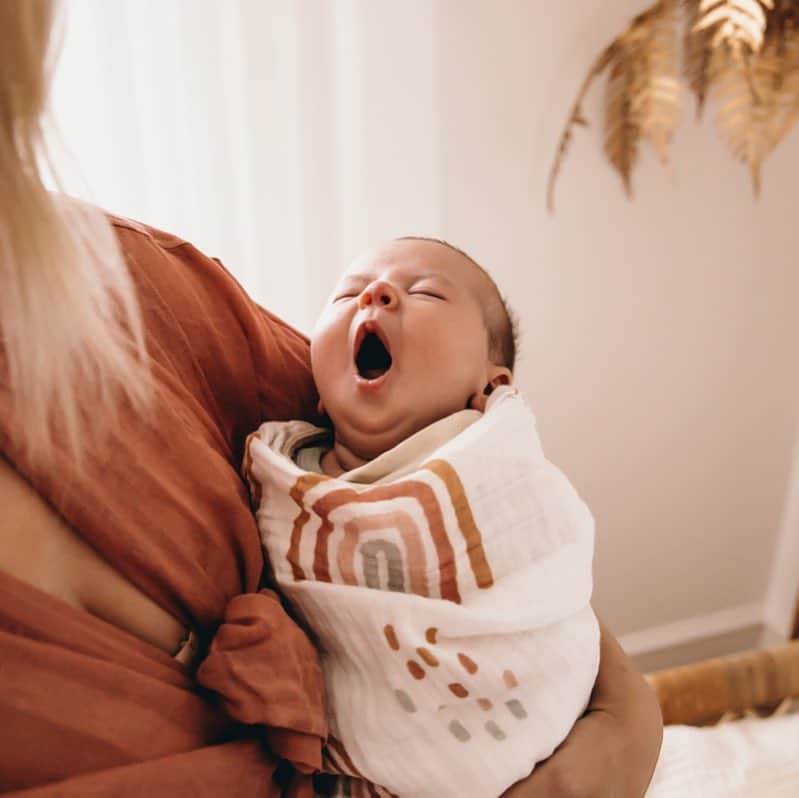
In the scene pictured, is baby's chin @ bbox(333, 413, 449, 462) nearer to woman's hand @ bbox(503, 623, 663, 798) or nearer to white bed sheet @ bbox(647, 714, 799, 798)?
woman's hand @ bbox(503, 623, 663, 798)

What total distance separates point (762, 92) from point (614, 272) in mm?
396

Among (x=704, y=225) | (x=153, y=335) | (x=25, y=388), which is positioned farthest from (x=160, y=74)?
(x=704, y=225)

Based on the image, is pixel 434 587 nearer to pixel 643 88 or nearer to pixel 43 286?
pixel 43 286

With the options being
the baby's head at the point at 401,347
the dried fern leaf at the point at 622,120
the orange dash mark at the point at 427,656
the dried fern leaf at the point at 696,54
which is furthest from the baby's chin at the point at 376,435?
the dried fern leaf at the point at 696,54

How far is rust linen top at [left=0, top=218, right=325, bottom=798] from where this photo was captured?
470 millimetres

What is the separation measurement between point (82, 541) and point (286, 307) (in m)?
0.80

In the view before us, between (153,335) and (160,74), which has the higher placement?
(160,74)

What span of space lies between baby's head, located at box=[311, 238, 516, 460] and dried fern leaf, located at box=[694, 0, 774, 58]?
763mm

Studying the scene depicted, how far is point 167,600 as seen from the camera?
1.87 ft

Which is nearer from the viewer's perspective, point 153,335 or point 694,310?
point 153,335

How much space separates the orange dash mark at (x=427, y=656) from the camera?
0.59 meters

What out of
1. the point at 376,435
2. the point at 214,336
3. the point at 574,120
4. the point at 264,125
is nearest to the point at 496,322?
the point at 376,435

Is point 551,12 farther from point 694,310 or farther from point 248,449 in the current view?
point 248,449

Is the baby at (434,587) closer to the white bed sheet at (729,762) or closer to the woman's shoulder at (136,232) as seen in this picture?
the woman's shoulder at (136,232)
